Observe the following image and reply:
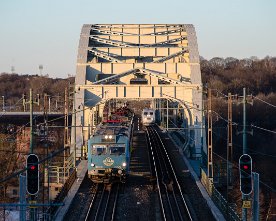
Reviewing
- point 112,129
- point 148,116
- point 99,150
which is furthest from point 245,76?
point 99,150

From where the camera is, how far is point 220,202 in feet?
71.9

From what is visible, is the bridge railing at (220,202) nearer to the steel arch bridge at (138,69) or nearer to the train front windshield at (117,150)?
the train front windshield at (117,150)

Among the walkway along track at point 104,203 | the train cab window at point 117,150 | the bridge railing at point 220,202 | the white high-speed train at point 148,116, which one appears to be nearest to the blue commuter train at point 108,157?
the train cab window at point 117,150

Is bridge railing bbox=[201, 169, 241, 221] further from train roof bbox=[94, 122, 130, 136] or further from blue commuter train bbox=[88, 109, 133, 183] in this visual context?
train roof bbox=[94, 122, 130, 136]

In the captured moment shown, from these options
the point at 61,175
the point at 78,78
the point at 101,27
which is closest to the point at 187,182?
the point at 61,175

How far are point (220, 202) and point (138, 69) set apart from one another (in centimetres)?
1720

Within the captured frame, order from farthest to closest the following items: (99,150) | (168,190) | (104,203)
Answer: (99,150) < (168,190) < (104,203)

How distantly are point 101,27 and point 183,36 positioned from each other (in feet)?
22.9

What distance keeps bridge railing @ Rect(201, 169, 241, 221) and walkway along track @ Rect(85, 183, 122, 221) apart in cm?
420

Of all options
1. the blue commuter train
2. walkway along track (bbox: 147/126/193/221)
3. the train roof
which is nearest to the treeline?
walkway along track (bbox: 147/126/193/221)

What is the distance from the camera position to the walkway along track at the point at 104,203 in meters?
22.0

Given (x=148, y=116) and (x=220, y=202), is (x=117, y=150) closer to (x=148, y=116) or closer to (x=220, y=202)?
(x=220, y=202)

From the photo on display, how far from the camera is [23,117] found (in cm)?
7769

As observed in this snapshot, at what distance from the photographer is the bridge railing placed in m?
19.5
